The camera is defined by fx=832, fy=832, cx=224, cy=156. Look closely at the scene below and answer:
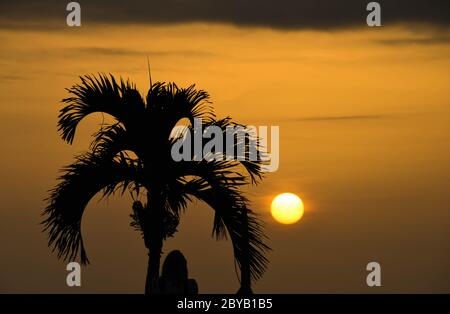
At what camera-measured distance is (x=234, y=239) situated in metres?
10.2

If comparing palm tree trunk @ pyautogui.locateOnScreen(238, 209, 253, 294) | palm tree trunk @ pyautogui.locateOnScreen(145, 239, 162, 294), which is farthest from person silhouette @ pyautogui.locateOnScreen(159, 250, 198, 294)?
palm tree trunk @ pyautogui.locateOnScreen(145, 239, 162, 294)

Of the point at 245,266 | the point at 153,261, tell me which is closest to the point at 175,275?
the point at 245,266

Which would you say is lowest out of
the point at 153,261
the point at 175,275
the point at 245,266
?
the point at 175,275

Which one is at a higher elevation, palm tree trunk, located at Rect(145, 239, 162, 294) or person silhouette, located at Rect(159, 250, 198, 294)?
palm tree trunk, located at Rect(145, 239, 162, 294)

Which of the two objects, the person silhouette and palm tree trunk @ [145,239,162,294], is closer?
the person silhouette

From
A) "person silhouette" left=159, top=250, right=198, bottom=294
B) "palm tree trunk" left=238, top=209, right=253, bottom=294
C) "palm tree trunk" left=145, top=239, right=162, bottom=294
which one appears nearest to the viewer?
"person silhouette" left=159, top=250, right=198, bottom=294

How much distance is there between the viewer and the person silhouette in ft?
27.0

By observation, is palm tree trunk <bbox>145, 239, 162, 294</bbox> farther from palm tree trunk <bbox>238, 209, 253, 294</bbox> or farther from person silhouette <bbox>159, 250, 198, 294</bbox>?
person silhouette <bbox>159, 250, 198, 294</bbox>

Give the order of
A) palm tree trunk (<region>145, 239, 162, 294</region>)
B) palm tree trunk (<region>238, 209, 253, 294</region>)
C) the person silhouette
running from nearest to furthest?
1. the person silhouette
2. palm tree trunk (<region>238, 209, 253, 294</region>)
3. palm tree trunk (<region>145, 239, 162, 294</region>)

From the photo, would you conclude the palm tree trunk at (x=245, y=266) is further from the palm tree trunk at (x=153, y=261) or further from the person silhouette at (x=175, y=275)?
the palm tree trunk at (x=153, y=261)

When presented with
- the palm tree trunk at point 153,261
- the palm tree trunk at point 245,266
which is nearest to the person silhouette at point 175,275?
the palm tree trunk at point 245,266

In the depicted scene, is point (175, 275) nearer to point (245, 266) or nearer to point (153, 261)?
point (245, 266)

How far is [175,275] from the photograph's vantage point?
325 inches
